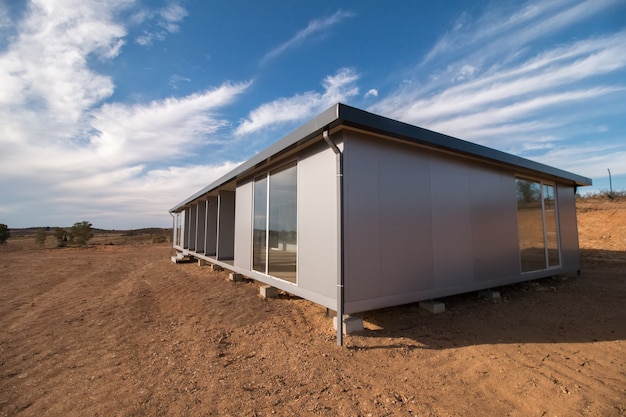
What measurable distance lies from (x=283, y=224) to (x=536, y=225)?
5.85 m

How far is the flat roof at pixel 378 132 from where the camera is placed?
3460 mm

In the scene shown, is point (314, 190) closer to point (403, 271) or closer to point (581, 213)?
point (403, 271)

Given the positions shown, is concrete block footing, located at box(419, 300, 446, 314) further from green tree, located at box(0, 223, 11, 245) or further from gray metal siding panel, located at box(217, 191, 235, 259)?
green tree, located at box(0, 223, 11, 245)

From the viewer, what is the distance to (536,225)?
677cm

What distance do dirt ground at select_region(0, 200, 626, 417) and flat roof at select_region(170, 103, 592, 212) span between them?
2604mm

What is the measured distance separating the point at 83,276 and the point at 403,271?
33.4 feet

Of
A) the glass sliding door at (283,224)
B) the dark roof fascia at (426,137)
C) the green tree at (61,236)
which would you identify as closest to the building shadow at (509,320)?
the glass sliding door at (283,224)

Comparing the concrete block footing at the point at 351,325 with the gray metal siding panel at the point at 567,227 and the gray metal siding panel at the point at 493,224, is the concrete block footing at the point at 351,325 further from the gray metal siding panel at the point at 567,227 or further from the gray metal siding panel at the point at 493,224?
the gray metal siding panel at the point at 567,227

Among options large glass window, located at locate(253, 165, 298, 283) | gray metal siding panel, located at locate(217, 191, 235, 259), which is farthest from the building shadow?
gray metal siding panel, located at locate(217, 191, 235, 259)

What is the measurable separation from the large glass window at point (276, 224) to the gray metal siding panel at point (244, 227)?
28 cm

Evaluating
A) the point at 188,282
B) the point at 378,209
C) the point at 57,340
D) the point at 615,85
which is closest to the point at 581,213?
the point at 615,85

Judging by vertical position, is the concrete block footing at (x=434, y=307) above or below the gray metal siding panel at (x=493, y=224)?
below

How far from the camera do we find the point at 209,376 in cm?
284

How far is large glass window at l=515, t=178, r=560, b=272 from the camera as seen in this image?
6359 mm
